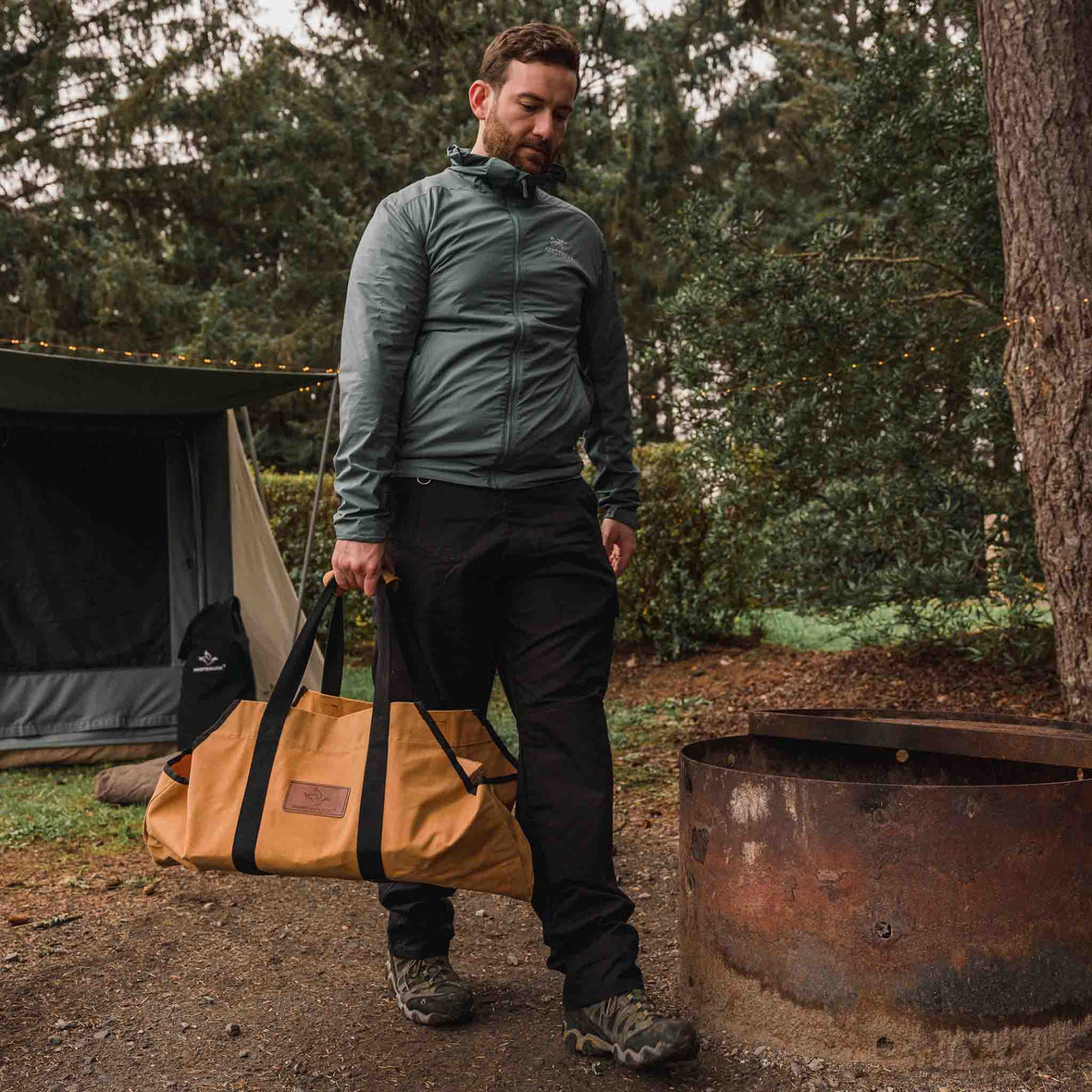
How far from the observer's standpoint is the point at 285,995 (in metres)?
2.55

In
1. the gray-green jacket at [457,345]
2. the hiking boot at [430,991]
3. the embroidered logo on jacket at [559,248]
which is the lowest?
the hiking boot at [430,991]

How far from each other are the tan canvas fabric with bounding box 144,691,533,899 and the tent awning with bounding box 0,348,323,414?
2982 mm

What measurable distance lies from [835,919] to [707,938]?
0.30 m

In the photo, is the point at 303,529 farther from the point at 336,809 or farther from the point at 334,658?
the point at 336,809

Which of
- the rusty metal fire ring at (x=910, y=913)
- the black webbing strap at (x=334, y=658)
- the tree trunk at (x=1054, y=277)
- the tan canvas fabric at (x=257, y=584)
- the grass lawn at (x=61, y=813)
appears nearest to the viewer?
the rusty metal fire ring at (x=910, y=913)

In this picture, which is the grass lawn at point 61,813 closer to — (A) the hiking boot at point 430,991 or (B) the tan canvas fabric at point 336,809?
(A) the hiking boot at point 430,991

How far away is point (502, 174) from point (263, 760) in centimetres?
116

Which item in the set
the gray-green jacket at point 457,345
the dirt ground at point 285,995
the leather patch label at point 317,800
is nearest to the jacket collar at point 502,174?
the gray-green jacket at point 457,345

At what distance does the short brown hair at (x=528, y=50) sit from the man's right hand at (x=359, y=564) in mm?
904

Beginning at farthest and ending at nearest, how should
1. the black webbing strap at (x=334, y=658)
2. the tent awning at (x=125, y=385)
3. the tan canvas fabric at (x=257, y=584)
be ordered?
the tan canvas fabric at (x=257, y=584) < the tent awning at (x=125, y=385) < the black webbing strap at (x=334, y=658)

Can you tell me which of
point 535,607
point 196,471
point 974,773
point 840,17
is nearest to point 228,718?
point 535,607

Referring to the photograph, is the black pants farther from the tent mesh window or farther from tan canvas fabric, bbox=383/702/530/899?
the tent mesh window

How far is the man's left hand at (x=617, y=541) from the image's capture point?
254 cm

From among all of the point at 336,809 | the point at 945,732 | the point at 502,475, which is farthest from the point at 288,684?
the point at 945,732
